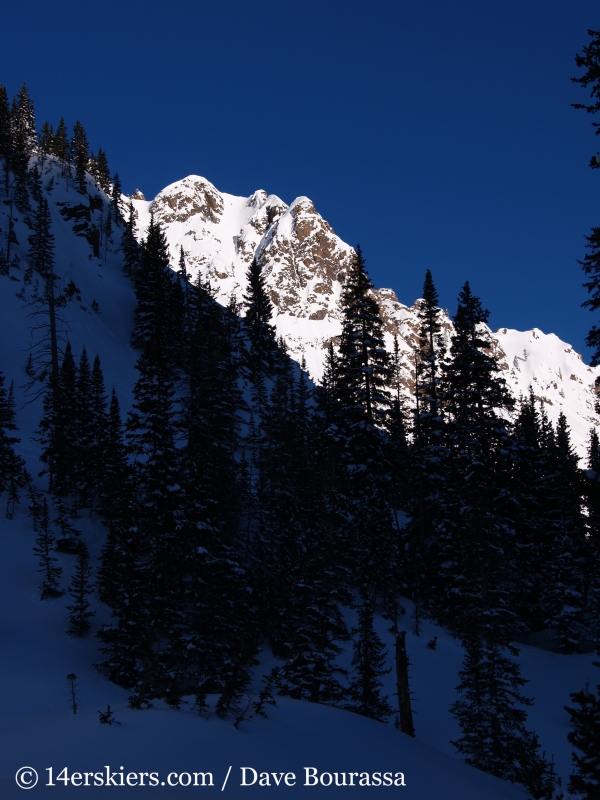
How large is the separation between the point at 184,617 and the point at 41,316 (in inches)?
1719

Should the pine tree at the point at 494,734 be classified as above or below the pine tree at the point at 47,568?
below

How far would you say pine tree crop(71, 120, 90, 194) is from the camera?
94.8 meters

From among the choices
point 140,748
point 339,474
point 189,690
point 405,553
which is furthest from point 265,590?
point 140,748

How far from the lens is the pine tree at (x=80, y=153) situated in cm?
9476

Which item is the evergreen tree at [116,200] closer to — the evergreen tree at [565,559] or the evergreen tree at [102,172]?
the evergreen tree at [102,172]

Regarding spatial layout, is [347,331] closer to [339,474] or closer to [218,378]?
[339,474]

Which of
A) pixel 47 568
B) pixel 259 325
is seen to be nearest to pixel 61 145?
pixel 259 325

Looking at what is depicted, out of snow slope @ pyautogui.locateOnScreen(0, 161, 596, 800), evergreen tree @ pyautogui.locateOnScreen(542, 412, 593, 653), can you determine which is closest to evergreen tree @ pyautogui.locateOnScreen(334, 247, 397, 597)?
snow slope @ pyautogui.locateOnScreen(0, 161, 596, 800)

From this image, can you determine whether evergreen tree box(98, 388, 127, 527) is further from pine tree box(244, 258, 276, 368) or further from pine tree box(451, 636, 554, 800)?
pine tree box(244, 258, 276, 368)

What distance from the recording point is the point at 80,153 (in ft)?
316

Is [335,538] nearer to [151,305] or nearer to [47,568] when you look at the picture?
[47,568]

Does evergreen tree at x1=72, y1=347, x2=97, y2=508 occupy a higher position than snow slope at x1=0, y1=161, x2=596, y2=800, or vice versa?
evergreen tree at x1=72, y1=347, x2=97, y2=508

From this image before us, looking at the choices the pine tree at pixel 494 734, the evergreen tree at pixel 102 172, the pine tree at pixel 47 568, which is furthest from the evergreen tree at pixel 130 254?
the pine tree at pixel 494 734

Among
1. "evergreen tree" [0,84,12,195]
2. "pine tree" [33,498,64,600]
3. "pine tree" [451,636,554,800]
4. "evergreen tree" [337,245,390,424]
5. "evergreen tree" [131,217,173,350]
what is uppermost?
"evergreen tree" [0,84,12,195]
